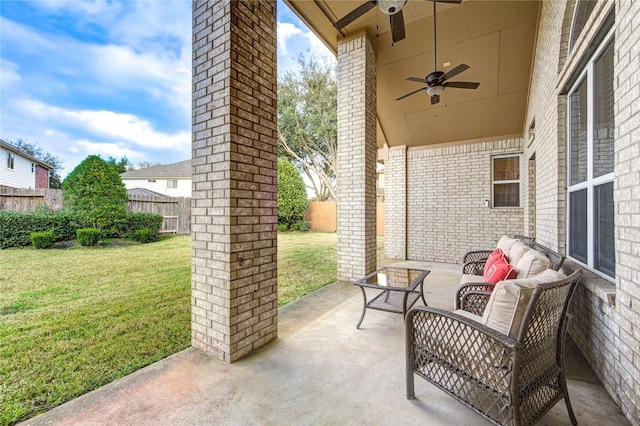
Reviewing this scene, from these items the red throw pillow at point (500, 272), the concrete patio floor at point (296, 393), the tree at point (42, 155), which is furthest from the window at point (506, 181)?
the tree at point (42, 155)

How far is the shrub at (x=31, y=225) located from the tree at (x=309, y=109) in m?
9.69

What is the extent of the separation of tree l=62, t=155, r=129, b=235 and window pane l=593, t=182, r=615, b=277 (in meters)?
10.8

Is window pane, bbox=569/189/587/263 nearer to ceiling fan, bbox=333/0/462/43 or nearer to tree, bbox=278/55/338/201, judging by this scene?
ceiling fan, bbox=333/0/462/43

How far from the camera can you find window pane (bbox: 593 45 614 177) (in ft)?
6.88

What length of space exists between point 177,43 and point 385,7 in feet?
32.1

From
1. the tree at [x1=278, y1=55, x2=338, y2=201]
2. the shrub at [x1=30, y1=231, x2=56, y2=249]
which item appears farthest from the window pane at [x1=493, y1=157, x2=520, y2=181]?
the shrub at [x1=30, y1=231, x2=56, y2=249]

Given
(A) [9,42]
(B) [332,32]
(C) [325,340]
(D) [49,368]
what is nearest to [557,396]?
(C) [325,340]

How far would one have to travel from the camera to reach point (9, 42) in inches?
230

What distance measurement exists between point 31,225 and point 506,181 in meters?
12.2

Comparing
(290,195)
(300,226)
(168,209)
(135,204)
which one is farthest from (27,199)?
(300,226)

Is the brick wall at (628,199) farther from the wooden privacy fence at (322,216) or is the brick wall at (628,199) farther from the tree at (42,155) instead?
the tree at (42,155)

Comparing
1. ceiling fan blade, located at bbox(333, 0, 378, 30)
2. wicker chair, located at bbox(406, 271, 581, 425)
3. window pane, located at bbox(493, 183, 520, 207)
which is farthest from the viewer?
window pane, located at bbox(493, 183, 520, 207)

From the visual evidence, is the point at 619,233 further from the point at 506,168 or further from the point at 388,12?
the point at 506,168

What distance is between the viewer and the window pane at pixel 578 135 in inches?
102
